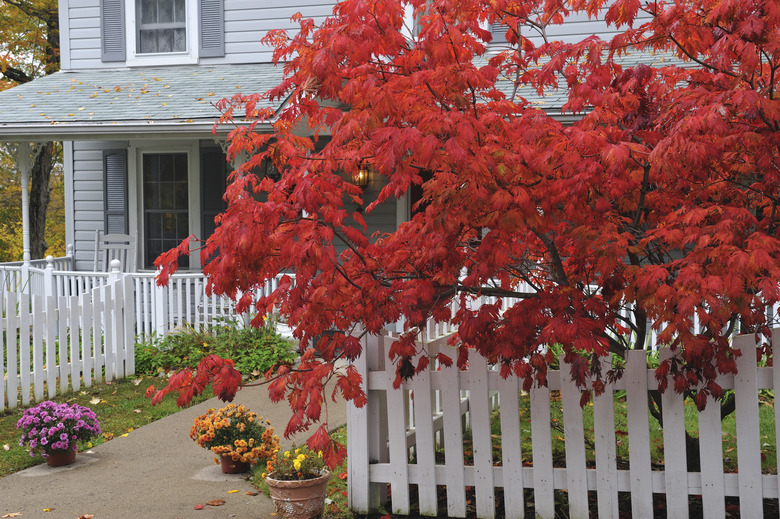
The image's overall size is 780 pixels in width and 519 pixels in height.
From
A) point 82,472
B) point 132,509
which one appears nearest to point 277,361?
point 82,472

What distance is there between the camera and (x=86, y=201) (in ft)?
44.0

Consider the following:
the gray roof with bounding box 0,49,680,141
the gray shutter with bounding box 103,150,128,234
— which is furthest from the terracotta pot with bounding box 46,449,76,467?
the gray shutter with bounding box 103,150,128,234

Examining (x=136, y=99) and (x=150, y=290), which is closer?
(x=150, y=290)

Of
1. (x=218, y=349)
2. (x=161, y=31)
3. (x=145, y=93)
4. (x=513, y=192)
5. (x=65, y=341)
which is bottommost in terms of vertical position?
(x=218, y=349)

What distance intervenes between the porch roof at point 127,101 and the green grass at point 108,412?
3.99 meters

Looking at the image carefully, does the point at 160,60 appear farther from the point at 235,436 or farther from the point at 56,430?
the point at 235,436

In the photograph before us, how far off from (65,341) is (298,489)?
4024mm

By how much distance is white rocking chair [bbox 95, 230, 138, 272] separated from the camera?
12.4 m

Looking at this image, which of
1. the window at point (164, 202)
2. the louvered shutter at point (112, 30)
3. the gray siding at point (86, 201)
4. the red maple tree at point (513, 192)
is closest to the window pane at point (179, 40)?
the louvered shutter at point (112, 30)

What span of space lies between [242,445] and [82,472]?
1232 millimetres

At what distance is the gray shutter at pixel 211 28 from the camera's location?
41.8 ft

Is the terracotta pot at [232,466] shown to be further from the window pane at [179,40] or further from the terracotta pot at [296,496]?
the window pane at [179,40]

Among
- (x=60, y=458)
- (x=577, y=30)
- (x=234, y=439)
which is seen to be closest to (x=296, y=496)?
(x=234, y=439)

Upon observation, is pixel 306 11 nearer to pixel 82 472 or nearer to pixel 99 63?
pixel 99 63
